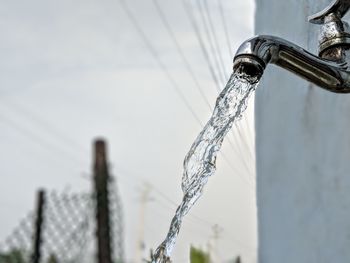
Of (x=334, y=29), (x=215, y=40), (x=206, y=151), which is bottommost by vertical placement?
(x=206, y=151)

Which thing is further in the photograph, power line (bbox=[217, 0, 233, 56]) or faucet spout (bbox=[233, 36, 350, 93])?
power line (bbox=[217, 0, 233, 56])

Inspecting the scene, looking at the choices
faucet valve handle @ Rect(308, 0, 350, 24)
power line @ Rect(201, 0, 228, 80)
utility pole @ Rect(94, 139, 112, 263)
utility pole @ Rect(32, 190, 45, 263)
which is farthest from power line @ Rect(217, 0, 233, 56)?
utility pole @ Rect(32, 190, 45, 263)

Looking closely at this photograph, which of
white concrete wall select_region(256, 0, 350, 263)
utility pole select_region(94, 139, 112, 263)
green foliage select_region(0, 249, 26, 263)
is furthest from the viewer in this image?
green foliage select_region(0, 249, 26, 263)

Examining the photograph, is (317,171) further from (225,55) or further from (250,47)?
(250,47)

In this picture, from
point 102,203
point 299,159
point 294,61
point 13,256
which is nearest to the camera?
point 294,61

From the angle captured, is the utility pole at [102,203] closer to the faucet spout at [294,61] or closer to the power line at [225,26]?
the power line at [225,26]

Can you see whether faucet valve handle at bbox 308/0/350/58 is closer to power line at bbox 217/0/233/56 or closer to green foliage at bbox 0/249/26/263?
power line at bbox 217/0/233/56

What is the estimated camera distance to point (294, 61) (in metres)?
0.60

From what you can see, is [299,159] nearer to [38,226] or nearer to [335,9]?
[335,9]

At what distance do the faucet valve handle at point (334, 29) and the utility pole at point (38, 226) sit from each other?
177 centimetres

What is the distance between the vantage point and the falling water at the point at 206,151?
23.8 inches

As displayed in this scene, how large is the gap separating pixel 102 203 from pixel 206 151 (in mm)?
1641

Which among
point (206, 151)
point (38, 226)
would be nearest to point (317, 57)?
point (206, 151)

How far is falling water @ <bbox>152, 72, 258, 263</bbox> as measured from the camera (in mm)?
605
